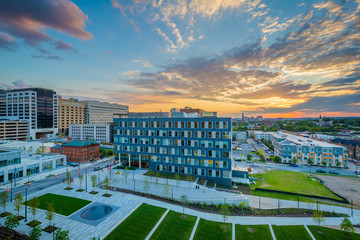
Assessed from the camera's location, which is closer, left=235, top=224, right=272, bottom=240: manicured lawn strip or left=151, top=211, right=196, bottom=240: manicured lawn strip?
left=151, top=211, right=196, bottom=240: manicured lawn strip

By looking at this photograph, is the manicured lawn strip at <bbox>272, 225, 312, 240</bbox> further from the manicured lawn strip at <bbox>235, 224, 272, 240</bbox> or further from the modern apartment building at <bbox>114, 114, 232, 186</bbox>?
the modern apartment building at <bbox>114, 114, 232, 186</bbox>

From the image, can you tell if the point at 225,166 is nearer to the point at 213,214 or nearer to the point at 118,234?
the point at 213,214

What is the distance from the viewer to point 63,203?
128ft

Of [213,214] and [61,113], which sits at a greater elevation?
[61,113]

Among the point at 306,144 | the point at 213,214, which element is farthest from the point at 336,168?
the point at 213,214

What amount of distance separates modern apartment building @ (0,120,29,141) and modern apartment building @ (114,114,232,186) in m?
111

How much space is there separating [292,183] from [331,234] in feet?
95.9

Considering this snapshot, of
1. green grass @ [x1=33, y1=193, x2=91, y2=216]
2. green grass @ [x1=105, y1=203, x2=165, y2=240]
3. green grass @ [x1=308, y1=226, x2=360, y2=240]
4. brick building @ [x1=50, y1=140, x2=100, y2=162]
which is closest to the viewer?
green grass @ [x1=105, y1=203, x2=165, y2=240]

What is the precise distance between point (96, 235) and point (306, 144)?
103 m

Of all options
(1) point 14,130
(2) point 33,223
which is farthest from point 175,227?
(1) point 14,130

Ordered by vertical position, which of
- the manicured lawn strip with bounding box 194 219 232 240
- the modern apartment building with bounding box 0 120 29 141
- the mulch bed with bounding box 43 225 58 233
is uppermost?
the modern apartment building with bounding box 0 120 29 141

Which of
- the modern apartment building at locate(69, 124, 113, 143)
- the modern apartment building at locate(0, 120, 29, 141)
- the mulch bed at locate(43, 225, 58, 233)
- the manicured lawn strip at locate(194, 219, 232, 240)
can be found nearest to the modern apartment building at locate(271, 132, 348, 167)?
the manicured lawn strip at locate(194, 219, 232, 240)

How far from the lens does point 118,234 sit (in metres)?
29.4

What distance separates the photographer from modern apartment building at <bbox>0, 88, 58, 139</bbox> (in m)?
139
